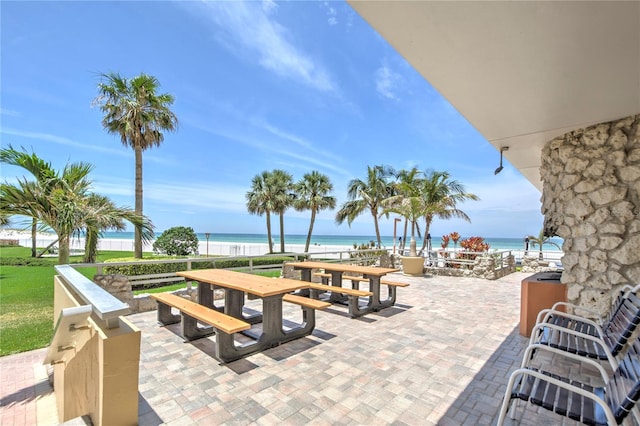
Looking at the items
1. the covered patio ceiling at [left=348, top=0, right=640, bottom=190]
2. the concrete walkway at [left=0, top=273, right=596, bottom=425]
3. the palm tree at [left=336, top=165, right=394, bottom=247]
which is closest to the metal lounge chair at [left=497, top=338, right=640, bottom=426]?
the concrete walkway at [left=0, top=273, right=596, bottom=425]

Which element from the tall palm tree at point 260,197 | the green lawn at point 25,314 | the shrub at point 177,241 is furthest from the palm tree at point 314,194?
the green lawn at point 25,314

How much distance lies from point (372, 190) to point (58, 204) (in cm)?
1493

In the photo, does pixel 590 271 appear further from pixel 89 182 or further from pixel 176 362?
pixel 89 182

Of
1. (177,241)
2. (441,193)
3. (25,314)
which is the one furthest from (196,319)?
(177,241)

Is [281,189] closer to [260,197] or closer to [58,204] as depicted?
[260,197]

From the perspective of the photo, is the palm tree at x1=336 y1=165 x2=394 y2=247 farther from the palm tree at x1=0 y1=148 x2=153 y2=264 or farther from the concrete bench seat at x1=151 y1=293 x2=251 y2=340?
the palm tree at x1=0 y1=148 x2=153 y2=264

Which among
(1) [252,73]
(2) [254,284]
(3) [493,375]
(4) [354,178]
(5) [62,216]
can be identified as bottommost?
(3) [493,375]

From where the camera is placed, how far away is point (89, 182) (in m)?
4.83

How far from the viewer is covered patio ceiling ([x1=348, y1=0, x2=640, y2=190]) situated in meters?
1.65

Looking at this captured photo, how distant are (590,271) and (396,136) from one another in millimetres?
20183

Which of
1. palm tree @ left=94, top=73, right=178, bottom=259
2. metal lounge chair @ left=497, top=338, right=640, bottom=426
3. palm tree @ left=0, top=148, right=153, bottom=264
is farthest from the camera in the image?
palm tree @ left=94, top=73, right=178, bottom=259

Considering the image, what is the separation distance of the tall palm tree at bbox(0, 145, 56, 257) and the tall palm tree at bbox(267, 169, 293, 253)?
1518cm

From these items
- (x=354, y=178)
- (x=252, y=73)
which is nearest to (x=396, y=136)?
(x=354, y=178)

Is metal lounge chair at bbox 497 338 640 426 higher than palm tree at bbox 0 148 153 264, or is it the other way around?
palm tree at bbox 0 148 153 264
